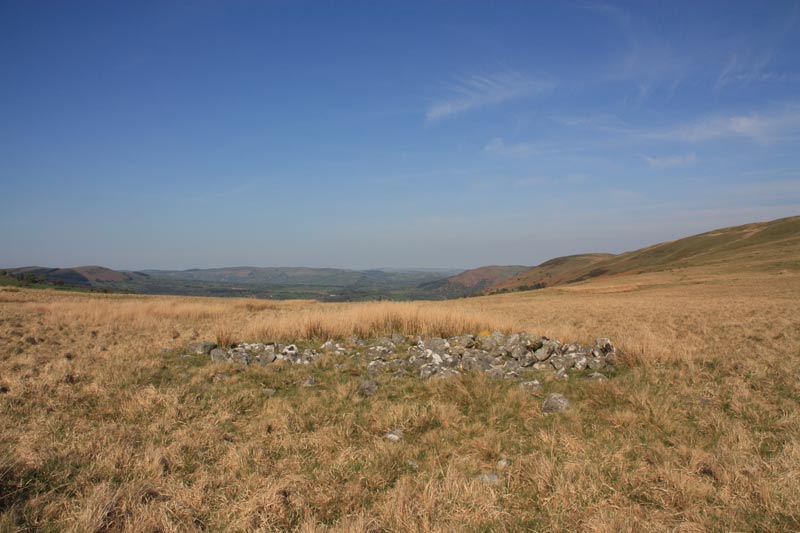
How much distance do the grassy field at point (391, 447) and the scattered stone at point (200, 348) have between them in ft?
2.55

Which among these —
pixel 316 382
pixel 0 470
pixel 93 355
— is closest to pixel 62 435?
pixel 0 470

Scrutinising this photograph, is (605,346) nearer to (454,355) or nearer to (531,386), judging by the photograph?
(531,386)

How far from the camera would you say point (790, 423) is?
194 inches

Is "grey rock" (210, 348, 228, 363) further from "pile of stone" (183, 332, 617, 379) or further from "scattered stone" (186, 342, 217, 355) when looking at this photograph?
"scattered stone" (186, 342, 217, 355)

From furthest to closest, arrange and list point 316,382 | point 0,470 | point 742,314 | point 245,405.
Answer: point 742,314 < point 316,382 < point 245,405 < point 0,470

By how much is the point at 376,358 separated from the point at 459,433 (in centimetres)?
448

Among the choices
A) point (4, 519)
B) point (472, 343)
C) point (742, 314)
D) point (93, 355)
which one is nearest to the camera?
point (4, 519)

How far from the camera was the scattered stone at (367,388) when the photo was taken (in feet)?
22.5

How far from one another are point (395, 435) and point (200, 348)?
22.8ft

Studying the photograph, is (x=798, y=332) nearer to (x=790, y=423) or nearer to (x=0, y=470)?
(x=790, y=423)

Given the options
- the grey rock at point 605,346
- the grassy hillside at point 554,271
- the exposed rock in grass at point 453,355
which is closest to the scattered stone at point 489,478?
the exposed rock in grass at point 453,355

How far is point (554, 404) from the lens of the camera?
19.4 ft

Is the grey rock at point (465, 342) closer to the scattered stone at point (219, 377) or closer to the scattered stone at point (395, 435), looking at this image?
the scattered stone at point (395, 435)

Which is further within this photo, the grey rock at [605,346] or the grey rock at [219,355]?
the grey rock at [605,346]
